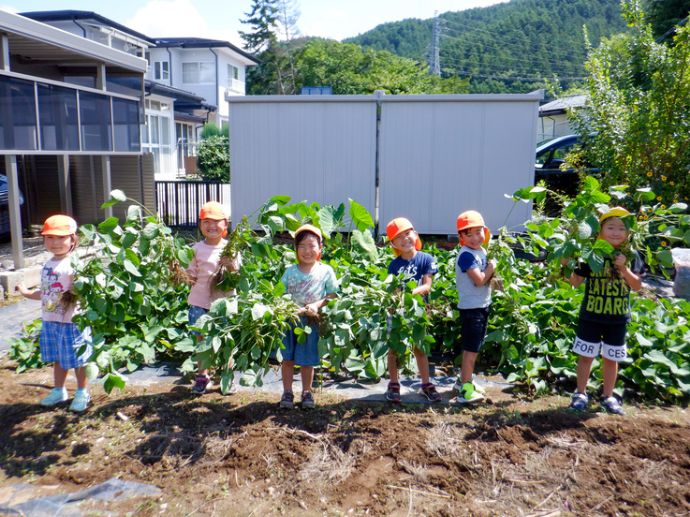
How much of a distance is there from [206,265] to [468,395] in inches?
80.6

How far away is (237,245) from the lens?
13.6 ft

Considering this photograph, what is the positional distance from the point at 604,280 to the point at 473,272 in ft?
2.79

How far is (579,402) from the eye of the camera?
396 cm

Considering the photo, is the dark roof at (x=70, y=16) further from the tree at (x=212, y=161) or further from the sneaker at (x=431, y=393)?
the sneaker at (x=431, y=393)

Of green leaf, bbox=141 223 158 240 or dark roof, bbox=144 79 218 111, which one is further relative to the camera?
dark roof, bbox=144 79 218 111

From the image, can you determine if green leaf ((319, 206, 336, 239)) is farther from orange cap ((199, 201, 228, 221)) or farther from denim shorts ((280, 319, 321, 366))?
denim shorts ((280, 319, 321, 366))

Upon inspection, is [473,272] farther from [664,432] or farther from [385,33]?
[385,33]

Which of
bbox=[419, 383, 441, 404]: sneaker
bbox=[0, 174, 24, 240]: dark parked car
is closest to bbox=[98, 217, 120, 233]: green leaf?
bbox=[419, 383, 441, 404]: sneaker

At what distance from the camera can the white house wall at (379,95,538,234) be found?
1009 cm

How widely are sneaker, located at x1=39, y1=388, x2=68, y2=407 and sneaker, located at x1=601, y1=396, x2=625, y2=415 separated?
3.69 metres

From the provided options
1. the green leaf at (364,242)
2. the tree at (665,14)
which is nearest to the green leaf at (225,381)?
the green leaf at (364,242)

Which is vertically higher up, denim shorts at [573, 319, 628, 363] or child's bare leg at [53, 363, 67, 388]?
denim shorts at [573, 319, 628, 363]

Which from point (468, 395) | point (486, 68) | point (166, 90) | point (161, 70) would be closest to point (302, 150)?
point (468, 395)

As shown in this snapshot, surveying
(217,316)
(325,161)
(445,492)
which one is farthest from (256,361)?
(325,161)
